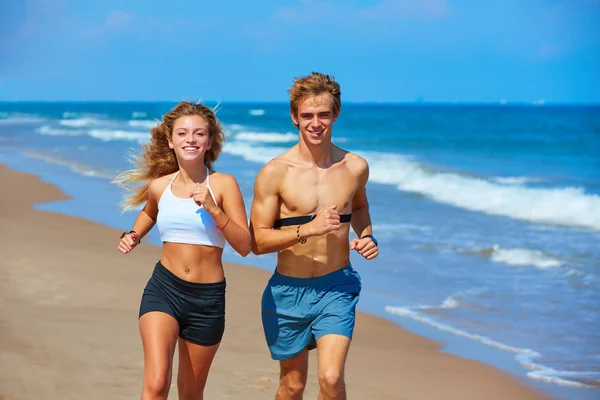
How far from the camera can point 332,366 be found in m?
4.35

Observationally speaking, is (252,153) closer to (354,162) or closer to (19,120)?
(354,162)

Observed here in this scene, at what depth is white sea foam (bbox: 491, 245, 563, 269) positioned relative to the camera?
36.2ft

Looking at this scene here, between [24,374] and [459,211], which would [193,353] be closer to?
[24,374]

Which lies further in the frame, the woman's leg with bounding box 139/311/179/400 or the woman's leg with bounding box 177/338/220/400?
the woman's leg with bounding box 177/338/220/400

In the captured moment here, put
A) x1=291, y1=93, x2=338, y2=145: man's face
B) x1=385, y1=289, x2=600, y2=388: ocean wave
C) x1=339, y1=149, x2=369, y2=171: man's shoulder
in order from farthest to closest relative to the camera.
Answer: x1=385, y1=289, x2=600, y2=388: ocean wave
x1=339, y1=149, x2=369, y2=171: man's shoulder
x1=291, y1=93, x2=338, y2=145: man's face

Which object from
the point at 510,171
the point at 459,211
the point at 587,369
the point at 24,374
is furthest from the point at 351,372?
the point at 510,171

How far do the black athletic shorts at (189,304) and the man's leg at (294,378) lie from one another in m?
0.45

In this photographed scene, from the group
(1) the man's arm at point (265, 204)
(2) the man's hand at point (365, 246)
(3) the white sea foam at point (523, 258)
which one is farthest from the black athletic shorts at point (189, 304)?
(3) the white sea foam at point (523, 258)

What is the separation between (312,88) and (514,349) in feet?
12.2

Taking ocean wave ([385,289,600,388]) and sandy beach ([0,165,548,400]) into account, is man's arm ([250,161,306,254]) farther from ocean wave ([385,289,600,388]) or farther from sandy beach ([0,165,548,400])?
ocean wave ([385,289,600,388])

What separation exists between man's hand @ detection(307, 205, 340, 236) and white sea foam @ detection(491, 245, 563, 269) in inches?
278

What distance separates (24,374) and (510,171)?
2398 cm

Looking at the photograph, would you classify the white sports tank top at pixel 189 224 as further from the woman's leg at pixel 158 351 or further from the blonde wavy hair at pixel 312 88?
the blonde wavy hair at pixel 312 88

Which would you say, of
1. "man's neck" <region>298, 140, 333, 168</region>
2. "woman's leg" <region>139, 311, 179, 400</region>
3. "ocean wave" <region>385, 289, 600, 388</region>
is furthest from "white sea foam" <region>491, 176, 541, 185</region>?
"woman's leg" <region>139, 311, 179, 400</region>
